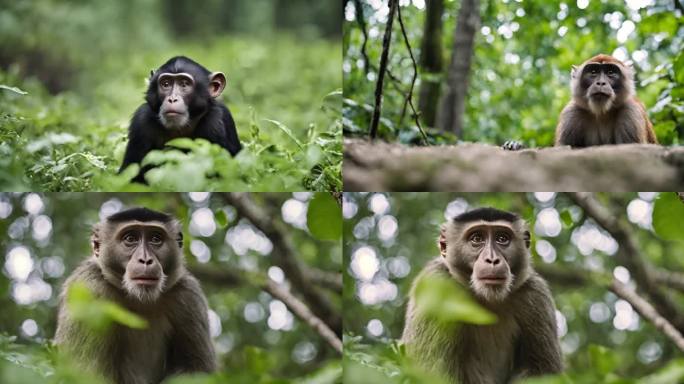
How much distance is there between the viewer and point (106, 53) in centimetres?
1029

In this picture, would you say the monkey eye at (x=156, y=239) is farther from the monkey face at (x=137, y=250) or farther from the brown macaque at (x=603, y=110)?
the brown macaque at (x=603, y=110)

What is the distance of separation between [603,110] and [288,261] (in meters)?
2.11

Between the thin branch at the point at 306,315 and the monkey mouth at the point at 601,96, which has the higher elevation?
A: the monkey mouth at the point at 601,96

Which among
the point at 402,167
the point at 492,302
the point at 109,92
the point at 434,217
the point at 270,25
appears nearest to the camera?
the point at 402,167

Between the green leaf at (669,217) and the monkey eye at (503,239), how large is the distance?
2.41 ft

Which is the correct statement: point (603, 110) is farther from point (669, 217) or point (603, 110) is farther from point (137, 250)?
point (137, 250)

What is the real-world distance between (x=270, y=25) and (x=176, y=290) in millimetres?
9623

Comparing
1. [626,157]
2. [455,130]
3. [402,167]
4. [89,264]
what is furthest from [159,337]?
[455,130]

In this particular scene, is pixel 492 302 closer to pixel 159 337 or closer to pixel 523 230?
pixel 523 230

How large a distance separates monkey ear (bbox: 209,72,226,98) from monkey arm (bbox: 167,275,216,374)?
0.96 meters

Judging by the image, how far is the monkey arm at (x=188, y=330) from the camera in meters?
3.89

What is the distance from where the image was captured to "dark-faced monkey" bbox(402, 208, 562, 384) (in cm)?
373

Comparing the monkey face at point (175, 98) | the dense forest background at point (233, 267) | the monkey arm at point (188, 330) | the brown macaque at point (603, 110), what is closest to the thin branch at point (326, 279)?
the dense forest background at point (233, 267)

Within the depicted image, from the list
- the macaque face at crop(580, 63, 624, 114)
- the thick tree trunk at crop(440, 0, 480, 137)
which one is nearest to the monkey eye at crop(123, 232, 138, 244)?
the macaque face at crop(580, 63, 624, 114)
